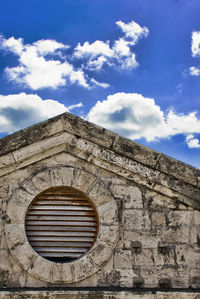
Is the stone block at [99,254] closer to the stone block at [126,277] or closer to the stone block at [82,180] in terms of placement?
the stone block at [126,277]

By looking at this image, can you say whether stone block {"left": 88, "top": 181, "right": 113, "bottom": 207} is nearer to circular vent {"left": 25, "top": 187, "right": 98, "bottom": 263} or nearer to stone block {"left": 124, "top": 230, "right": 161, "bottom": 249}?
circular vent {"left": 25, "top": 187, "right": 98, "bottom": 263}

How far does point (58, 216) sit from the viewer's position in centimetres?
495

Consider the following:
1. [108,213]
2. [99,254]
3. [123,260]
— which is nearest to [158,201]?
[108,213]

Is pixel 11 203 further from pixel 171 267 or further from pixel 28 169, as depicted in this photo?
pixel 171 267

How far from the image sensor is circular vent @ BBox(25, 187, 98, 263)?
484 centimetres

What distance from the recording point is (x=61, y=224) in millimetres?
4906

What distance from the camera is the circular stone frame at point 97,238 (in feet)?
15.2

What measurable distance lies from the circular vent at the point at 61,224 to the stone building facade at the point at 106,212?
130 millimetres

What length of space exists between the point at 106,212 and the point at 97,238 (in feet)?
1.21

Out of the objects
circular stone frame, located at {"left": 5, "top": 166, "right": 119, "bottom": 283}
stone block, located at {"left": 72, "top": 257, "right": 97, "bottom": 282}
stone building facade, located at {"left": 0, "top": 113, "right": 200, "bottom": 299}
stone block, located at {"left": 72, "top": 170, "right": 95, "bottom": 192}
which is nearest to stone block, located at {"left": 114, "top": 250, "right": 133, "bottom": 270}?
stone building facade, located at {"left": 0, "top": 113, "right": 200, "bottom": 299}

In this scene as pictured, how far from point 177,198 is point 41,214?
1.93 meters

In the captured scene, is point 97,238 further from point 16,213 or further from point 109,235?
point 16,213

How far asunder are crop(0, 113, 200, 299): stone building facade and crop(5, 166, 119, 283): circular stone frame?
0.04ft

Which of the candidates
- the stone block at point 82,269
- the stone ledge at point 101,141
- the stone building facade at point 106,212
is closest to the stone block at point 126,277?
the stone building facade at point 106,212
